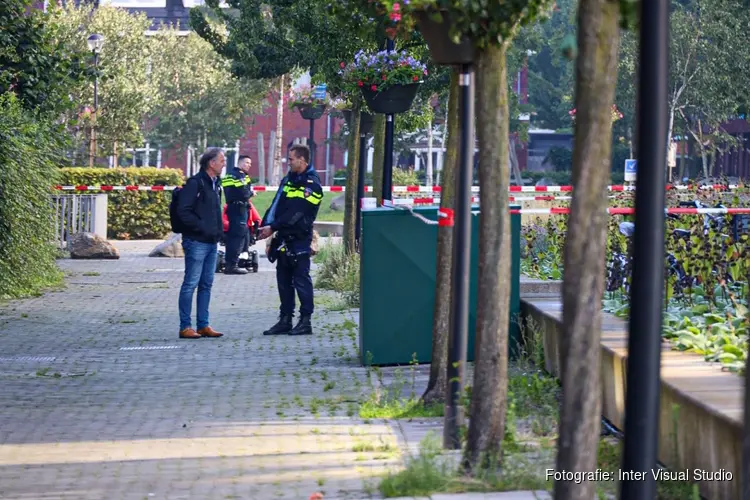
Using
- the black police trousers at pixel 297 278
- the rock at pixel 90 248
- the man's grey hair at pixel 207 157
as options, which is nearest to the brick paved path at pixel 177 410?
the black police trousers at pixel 297 278

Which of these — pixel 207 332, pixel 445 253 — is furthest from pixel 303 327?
pixel 445 253

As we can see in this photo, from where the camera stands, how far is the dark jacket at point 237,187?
66.9ft

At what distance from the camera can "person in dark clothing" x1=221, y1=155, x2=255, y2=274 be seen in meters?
20.5

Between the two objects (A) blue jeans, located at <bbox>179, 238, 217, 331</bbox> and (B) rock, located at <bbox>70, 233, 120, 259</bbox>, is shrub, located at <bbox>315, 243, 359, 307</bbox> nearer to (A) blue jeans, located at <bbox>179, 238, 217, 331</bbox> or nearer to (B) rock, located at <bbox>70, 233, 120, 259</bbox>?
(A) blue jeans, located at <bbox>179, 238, 217, 331</bbox>

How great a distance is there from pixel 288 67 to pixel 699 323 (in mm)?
16401

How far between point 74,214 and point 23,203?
1019 centimetres

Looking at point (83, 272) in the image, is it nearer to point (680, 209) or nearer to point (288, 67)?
point (288, 67)

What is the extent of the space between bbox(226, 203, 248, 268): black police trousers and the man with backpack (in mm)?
6950

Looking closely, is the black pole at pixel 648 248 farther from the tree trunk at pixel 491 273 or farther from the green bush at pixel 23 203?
the green bush at pixel 23 203

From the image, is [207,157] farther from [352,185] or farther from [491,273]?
[352,185]

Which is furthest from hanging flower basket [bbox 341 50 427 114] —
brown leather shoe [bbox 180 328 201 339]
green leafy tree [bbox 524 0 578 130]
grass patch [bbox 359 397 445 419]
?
green leafy tree [bbox 524 0 578 130]

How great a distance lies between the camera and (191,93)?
62031 millimetres

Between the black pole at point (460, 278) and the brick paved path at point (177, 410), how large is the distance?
40cm

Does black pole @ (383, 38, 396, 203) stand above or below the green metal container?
above
